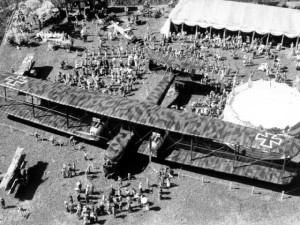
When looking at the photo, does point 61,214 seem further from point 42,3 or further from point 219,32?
point 42,3

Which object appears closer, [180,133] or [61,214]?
[61,214]

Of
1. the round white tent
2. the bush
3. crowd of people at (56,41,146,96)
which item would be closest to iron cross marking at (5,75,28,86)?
crowd of people at (56,41,146,96)

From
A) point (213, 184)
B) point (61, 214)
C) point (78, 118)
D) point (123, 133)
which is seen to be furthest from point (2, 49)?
point (213, 184)

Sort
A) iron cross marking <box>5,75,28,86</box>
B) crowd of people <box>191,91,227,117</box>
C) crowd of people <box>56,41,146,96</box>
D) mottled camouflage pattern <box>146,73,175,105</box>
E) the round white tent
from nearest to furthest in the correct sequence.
Answer: the round white tent
iron cross marking <box>5,75,28,86</box>
mottled camouflage pattern <box>146,73,175,105</box>
crowd of people <box>191,91,227,117</box>
crowd of people <box>56,41,146,96</box>

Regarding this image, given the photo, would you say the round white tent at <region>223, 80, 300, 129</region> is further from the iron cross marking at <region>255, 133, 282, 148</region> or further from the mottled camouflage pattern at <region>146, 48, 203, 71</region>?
the mottled camouflage pattern at <region>146, 48, 203, 71</region>

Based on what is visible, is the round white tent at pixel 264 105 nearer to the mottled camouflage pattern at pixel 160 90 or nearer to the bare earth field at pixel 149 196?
the mottled camouflage pattern at pixel 160 90

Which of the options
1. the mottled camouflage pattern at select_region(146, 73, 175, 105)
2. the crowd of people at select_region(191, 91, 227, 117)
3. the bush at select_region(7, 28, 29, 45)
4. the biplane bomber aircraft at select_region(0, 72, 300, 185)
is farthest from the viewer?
the bush at select_region(7, 28, 29, 45)

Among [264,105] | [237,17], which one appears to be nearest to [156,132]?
[264,105]
